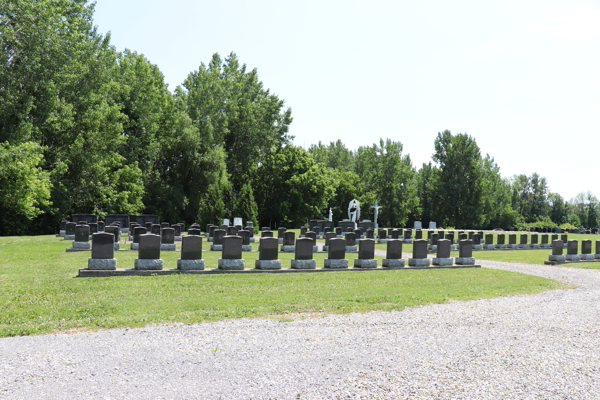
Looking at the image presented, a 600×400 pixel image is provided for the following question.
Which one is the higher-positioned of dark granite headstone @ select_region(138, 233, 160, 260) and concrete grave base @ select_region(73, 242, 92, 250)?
dark granite headstone @ select_region(138, 233, 160, 260)

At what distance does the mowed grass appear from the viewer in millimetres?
6809

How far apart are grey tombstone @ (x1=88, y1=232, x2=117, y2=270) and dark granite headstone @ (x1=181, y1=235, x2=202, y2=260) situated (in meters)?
1.63

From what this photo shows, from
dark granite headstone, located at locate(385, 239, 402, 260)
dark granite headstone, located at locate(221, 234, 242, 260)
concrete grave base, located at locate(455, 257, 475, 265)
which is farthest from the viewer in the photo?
concrete grave base, located at locate(455, 257, 475, 265)

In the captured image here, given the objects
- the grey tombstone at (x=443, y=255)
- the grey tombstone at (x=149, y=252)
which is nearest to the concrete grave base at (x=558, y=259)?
the grey tombstone at (x=443, y=255)

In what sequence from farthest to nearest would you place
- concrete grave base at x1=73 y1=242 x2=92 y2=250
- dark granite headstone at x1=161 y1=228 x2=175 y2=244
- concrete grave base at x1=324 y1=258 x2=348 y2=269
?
dark granite headstone at x1=161 y1=228 x2=175 y2=244, concrete grave base at x1=73 y1=242 x2=92 y2=250, concrete grave base at x1=324 y1=258 x2=348 y2=269

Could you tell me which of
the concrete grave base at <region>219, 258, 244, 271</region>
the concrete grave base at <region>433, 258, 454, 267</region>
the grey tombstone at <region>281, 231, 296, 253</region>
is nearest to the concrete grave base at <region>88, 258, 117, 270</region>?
the concrete grave base at <region>219, 258, 244, 271</region>

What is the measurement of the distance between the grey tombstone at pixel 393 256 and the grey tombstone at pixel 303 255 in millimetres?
2687

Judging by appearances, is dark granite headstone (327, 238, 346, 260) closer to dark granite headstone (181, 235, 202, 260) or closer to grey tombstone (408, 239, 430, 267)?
grey tombstone (408, 239, 430, 267)

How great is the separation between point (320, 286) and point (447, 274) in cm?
473

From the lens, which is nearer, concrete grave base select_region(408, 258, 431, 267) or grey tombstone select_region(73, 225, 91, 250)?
concrete grave base select_region(408, 258, 431, 267)

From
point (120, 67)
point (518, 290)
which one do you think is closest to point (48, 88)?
point (120, 67)

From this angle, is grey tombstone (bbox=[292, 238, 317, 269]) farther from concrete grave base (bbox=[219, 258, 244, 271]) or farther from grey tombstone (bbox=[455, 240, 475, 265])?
grey tombstone (bbox=[455, 240, 475, 265])

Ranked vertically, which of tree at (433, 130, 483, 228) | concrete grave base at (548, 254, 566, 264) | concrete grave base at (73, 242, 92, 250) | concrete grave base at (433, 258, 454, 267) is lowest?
concrete grave base at (73, 242, 92, 250)

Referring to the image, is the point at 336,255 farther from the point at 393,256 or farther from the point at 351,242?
the point at 351,242
